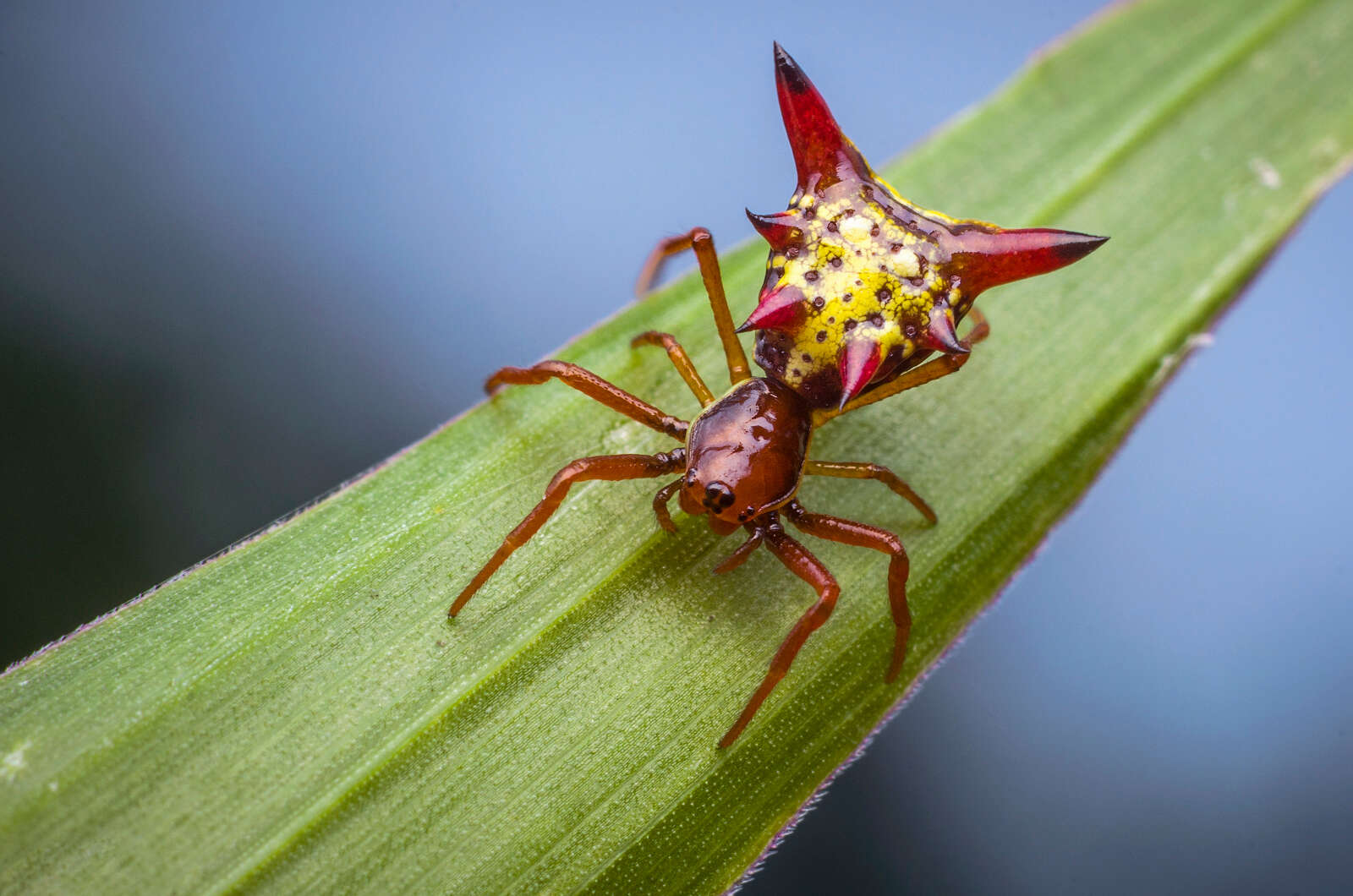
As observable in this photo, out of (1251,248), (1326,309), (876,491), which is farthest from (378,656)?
(1326,309)

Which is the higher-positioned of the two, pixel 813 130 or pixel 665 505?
pixel 813 130

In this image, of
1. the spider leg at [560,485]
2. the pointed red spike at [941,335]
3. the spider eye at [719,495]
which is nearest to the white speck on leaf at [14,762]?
the spider leg at [560,485]

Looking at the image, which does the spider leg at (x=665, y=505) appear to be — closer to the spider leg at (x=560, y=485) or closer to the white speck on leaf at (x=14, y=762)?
the spider leg at (x=560, y=485)

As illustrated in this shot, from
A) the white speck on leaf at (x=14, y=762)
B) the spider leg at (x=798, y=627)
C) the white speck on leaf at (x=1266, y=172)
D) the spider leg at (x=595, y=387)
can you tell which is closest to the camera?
the white speck on leaf at (x=14, y=762)

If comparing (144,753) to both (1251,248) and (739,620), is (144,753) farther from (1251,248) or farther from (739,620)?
(1251,248)

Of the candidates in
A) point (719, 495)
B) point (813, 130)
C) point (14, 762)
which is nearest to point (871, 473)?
point (719, 495)

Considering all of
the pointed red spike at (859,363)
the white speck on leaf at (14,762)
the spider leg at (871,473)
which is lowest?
the spider leg at (871,473)

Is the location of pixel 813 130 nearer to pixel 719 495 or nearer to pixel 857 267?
pixel 857 267
